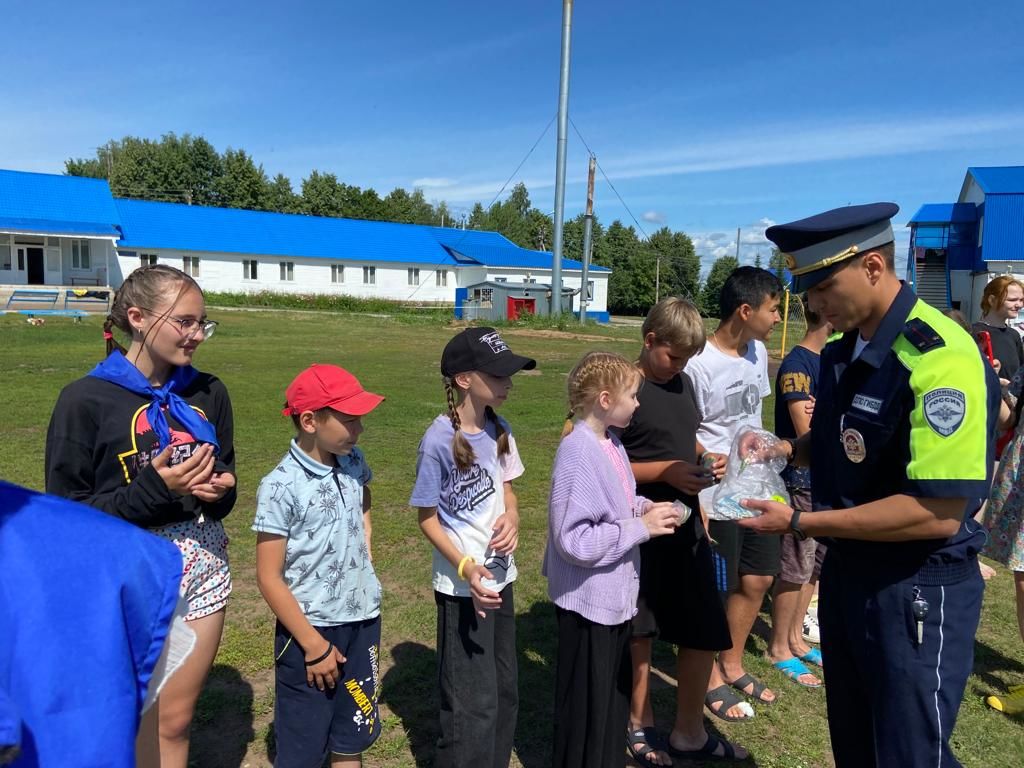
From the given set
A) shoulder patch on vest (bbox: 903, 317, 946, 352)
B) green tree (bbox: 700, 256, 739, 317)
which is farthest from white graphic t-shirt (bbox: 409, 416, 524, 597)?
green tree (bbox: 700, 256, 739, 317)

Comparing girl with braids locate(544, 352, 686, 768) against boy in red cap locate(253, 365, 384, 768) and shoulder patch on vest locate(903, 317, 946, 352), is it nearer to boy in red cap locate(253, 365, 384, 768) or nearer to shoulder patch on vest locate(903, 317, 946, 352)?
boy in red cap locate(253, 365, 384, 768)

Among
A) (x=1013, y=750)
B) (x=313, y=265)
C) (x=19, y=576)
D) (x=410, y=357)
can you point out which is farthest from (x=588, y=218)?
(x=19, y=576)

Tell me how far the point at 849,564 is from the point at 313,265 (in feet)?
168

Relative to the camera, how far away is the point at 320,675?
8.77ft

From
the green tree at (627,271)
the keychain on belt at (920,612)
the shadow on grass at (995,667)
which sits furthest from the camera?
the green tree at (627,271)

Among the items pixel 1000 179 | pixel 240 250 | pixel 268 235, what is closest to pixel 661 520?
pixel 1000 179

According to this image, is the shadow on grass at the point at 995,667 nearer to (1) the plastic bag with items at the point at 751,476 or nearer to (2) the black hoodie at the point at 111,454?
(1) the plastic bag with items at the point at 751,476

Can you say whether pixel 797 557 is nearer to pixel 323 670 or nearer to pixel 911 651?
pixel 911 651

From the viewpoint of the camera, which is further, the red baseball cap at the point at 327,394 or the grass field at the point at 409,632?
the grass field at the point at 409,632

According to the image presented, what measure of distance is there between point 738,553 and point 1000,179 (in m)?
43.7

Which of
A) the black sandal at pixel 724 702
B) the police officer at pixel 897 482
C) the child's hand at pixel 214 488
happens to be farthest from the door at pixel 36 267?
the police officer at pixel 897 482

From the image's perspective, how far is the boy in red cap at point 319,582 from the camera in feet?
8.75

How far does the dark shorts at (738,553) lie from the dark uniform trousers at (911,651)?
1.26 m

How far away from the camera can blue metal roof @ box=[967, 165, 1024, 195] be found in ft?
121
